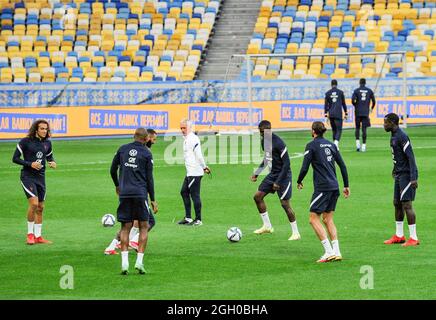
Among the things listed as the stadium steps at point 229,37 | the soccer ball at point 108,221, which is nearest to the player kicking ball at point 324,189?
the soccer ball at point 108,221

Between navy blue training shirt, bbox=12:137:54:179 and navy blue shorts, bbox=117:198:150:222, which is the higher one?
navy blue training shirt, bbox=12:137:54:179

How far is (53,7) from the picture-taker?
5181cm

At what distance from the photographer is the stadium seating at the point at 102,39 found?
47562 mm

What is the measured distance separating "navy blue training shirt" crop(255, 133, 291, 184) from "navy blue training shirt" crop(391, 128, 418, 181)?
205 cm

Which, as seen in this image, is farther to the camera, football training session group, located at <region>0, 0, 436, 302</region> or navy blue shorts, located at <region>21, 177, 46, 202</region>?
navy blue shorts, located at <region>21, 177, 46, 202</region>

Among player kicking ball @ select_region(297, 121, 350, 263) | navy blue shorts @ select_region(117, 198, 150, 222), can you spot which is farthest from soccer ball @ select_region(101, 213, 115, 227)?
player kicking ball @ select_region(297, 121, 350, 263)

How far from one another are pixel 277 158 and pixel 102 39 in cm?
3276

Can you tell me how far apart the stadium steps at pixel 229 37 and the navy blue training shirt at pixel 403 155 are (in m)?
29.2

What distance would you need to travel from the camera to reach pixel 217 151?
117 ft

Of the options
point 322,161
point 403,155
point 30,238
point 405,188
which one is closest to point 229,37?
point 30,238

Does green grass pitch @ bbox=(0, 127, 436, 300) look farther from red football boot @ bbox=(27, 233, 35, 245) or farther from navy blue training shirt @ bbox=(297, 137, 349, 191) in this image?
navy blue training shirt @ bbox=(297, 137, 349, 191)

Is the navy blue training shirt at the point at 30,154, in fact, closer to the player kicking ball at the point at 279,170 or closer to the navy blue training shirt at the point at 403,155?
the player kicking ball at the point at 279,170

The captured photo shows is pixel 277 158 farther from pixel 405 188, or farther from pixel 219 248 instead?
pixel 405 188

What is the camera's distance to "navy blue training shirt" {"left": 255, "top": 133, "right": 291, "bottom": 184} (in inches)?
725
